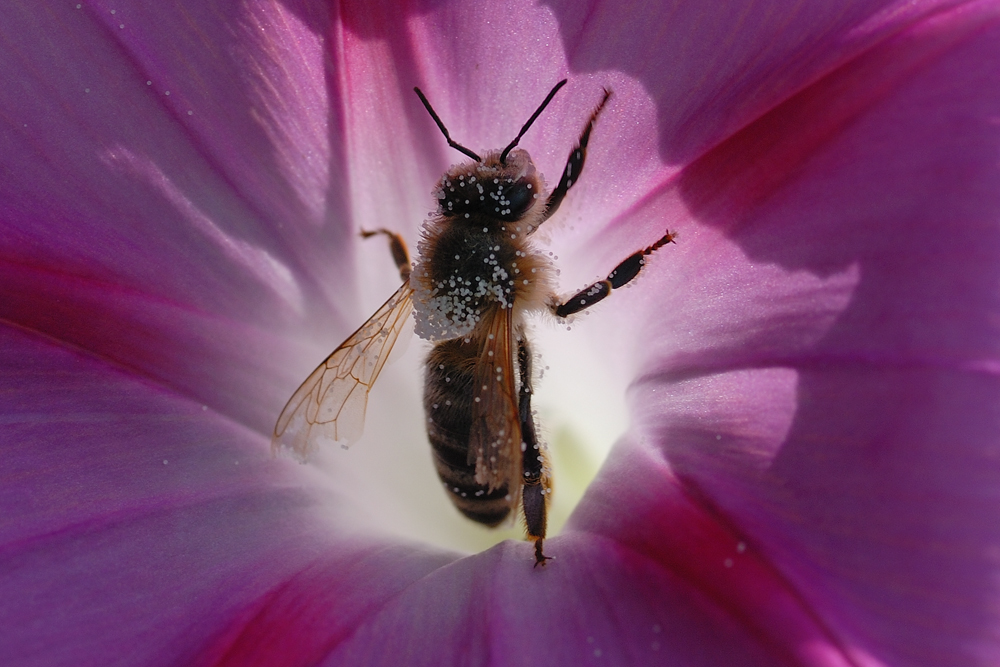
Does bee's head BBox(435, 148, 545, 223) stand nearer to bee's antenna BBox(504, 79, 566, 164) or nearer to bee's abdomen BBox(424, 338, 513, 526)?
bee's antenna BBox(504, 79, 566, 164)

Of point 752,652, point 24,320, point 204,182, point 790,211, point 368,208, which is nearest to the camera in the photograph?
point 752,652

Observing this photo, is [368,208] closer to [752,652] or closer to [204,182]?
[204,182]

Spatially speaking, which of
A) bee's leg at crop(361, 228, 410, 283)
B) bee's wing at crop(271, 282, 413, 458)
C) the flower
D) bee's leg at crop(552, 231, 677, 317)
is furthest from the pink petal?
bee's leg at crop(361, 228, 410, 283)

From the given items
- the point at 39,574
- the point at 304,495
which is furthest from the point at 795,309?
the point at 39,574

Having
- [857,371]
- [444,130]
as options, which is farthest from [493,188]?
[857,371]

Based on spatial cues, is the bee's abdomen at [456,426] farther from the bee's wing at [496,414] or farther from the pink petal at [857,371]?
the pink petal at [857,371]

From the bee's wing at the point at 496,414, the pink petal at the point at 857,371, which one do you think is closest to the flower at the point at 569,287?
the pink petal at the point at 857,371
